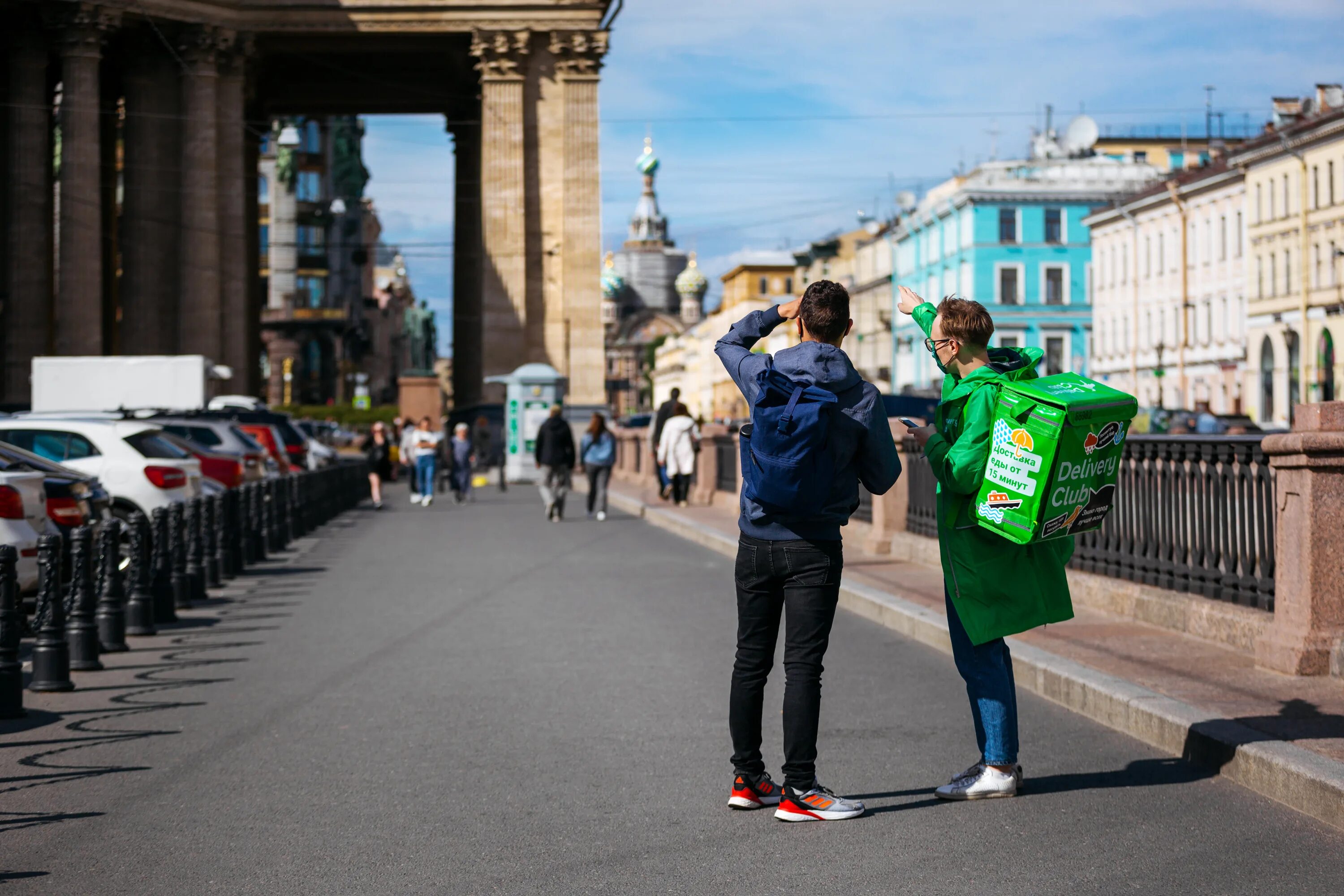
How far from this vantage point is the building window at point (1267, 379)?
216 ft

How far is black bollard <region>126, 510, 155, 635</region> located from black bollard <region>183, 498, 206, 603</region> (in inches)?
84.6

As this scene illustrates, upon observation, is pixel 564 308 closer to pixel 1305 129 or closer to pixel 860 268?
pixel 1305 129

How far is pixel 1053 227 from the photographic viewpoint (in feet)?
295

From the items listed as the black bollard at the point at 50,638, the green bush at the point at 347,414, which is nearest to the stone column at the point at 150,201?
the green bush at the point at 347,414

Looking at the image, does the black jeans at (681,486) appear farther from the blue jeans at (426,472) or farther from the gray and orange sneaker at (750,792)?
the gray and orange sneaker at (750,792)

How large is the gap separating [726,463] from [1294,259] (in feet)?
133

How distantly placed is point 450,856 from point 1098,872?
2073 millimetres

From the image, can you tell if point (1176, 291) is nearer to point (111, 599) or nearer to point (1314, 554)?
point (111, 599)

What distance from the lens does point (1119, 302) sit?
8125 centimetres

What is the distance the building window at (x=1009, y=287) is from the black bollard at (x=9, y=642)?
82896 mm

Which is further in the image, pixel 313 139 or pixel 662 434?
pixel 313 139

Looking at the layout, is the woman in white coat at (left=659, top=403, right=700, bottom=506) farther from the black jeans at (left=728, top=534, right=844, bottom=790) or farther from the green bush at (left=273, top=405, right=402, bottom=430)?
the green bush at (left=273, top=405, right=402, bottom=430)

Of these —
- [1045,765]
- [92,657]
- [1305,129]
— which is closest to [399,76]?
[1305,129]

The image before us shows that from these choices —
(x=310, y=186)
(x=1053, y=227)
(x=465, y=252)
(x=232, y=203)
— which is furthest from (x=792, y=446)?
(x=310, y=186)
